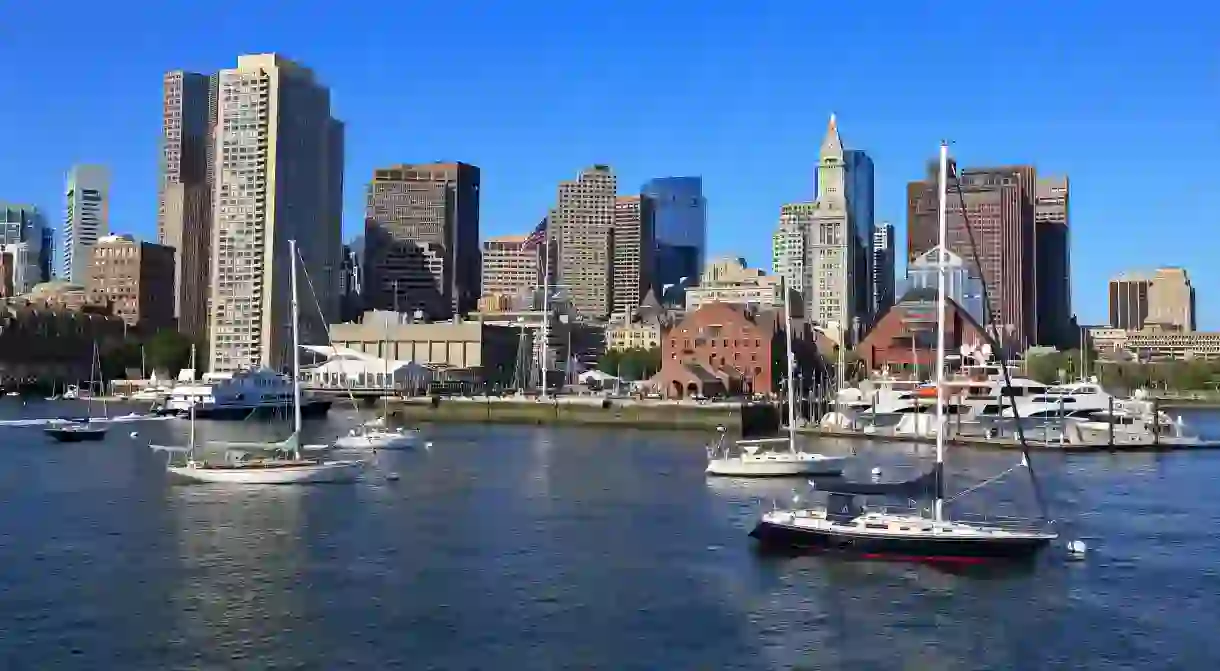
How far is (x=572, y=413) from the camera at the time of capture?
385ft

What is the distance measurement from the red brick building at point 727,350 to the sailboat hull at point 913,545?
9926cm

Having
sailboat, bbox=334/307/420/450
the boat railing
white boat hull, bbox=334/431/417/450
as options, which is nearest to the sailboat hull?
the boat railing

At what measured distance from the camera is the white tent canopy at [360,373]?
159m

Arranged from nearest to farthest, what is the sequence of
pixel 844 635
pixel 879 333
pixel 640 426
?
pixel 844 635 → pixel 640 426 → pixel 879 333

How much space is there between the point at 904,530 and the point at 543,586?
428 inches

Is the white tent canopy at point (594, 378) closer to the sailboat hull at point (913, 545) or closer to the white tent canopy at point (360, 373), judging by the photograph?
the white tent canopy at point (360, 373)

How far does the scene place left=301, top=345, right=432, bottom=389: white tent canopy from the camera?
15938cm

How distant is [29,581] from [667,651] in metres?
18.4

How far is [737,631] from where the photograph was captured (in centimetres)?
3016

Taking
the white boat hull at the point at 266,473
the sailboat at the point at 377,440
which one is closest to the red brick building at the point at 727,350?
the sailboat at the point at 377,440

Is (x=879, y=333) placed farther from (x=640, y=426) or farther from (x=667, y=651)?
(x=667, y=651)

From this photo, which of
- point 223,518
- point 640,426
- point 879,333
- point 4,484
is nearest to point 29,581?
point 223,518

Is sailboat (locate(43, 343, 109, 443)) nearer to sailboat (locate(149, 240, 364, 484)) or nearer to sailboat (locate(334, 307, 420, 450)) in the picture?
sailboat (locate(334, 307, 420, 450))

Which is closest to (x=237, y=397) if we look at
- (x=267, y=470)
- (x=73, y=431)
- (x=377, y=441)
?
(x=73, y=431)
